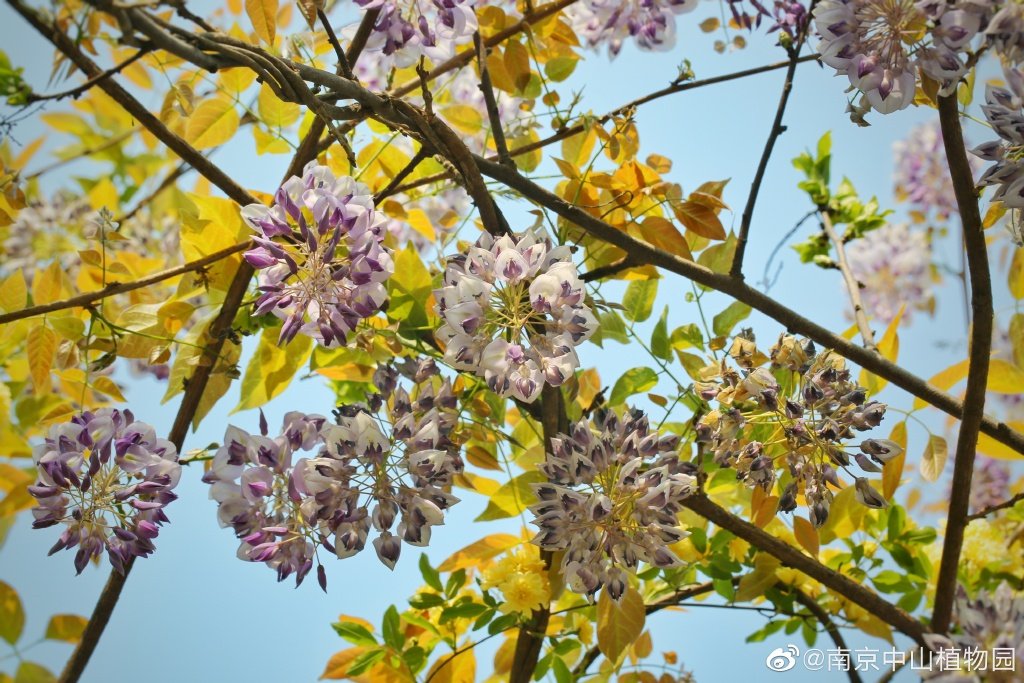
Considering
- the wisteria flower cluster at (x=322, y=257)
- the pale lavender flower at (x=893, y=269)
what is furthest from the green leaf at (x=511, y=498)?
the pale lavender flower at (x=893, y=269)

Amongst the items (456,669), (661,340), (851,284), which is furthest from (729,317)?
(456,669)

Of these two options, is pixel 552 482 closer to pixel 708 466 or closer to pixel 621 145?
pixel 708 466

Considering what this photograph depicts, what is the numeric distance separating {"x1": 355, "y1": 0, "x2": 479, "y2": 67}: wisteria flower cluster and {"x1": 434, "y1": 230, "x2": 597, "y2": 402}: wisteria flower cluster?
19 cm

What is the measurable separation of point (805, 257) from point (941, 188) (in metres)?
0.90

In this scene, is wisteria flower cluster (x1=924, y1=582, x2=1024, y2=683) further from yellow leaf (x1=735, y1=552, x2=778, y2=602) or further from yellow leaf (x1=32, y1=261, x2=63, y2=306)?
yellow leaf (x1=32, y1=261, x2=63, y2=306)

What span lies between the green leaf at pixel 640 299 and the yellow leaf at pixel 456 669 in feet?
1.30

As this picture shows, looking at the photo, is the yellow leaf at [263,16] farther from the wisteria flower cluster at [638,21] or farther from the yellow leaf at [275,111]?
the wisteria flower cluster at [638,21]

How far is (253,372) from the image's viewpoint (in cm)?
87

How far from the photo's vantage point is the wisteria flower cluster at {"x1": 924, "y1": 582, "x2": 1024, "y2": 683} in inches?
28.3

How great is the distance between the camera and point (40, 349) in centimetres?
79

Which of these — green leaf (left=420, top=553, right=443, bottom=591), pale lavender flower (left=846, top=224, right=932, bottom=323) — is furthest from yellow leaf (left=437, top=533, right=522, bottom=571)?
pale lavender flower (left=846, top=224, right=932, bottom=323)

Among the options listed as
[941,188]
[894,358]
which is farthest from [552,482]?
[941,188]

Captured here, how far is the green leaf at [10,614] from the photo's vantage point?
3.08ft

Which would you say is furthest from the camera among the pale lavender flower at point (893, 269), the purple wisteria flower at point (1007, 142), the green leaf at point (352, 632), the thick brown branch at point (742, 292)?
the pale lavender flower at point (893, 269)
